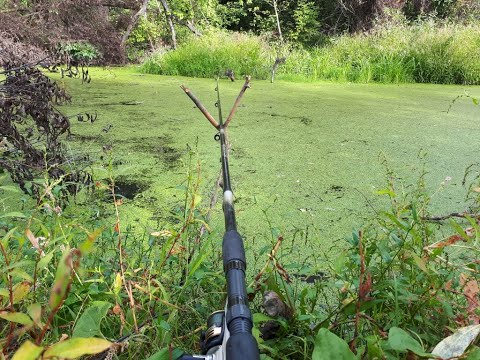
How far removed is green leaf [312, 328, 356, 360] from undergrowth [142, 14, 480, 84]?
4.86 m

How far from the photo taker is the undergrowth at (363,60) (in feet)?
16.3

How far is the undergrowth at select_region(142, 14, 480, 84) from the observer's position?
16.3ft

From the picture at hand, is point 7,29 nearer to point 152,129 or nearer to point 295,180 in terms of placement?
point 152,129

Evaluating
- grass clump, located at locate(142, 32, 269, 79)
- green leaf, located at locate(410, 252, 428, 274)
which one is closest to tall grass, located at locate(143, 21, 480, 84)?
grass clump, located at locate(142, 32, 269, 79)

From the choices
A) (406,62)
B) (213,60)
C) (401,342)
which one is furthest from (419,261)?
(213,60)

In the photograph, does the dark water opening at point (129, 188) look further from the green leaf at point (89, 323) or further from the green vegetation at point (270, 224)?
the green leaf at point (89, 323)

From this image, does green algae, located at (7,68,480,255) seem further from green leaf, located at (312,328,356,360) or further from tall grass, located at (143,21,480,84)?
tall grass, located at (143,21,480,84)

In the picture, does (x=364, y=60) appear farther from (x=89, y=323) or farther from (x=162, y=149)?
(x=89, y=323)

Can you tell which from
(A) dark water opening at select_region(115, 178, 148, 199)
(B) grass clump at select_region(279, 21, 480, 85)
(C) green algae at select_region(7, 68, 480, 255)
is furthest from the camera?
(B) grass clump at select_region(279, 21, 480, 85)

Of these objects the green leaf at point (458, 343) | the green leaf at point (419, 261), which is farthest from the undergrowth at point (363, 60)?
the green leaf at point (458, 343)

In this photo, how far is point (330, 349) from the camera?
61cm

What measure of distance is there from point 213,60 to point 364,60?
6.02ft

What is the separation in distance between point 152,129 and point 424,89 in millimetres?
2975

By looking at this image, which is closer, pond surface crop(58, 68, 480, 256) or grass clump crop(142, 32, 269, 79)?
pond surface crop(58, 68, 480, 256)
